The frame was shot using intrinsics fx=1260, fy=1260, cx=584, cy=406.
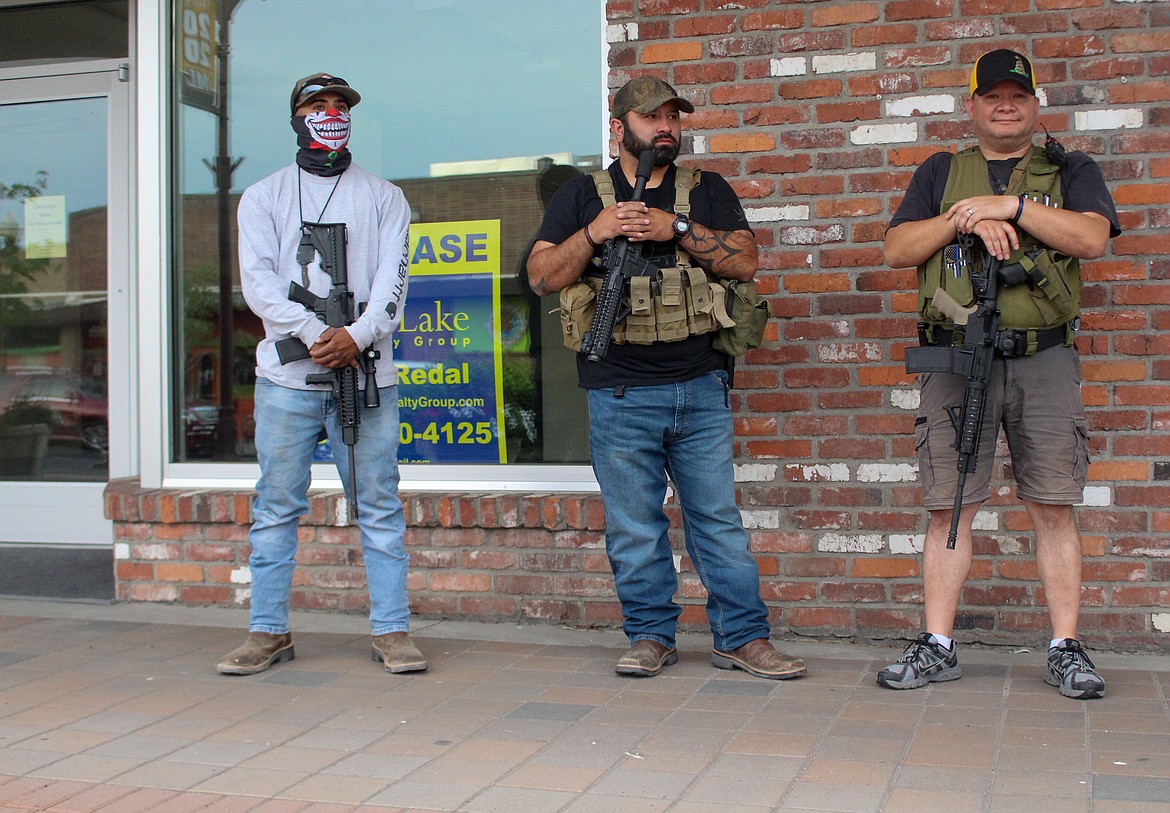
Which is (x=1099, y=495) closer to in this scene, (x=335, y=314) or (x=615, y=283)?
(x=615, y=283)

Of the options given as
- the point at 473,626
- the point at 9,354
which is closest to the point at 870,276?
the point at 473,626

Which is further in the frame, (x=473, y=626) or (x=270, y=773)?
(x=473, y=626)

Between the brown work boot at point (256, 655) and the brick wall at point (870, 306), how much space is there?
1019 mm

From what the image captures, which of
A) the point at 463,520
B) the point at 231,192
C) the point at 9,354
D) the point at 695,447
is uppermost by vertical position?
the point at 231,192

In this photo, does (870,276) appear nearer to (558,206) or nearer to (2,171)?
(558,206)

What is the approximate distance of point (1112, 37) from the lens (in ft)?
14.9

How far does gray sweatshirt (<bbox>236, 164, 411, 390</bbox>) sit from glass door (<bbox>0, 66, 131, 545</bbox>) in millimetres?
2439

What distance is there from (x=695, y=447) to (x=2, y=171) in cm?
470

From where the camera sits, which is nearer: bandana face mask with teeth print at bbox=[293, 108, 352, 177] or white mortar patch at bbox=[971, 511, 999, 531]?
bandana face mask with teeth print at bbox=[293, 108, 352, 177]

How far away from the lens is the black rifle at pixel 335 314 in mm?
4402

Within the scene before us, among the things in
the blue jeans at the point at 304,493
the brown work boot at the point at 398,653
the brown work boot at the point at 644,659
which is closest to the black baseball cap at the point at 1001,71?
the brown work boot at the point at 644,659

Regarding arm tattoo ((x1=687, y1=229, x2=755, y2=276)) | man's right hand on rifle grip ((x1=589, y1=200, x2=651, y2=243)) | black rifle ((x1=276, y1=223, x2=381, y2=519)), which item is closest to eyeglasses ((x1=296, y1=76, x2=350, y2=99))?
black rifle ((x1=276, y1=223, x2=381, y2=519))

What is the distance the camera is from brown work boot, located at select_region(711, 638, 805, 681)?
14.0ft

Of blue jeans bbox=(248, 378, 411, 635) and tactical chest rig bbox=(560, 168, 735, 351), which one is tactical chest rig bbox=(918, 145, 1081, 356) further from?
blue jeans bbox=(248, 378, 411, 635)
